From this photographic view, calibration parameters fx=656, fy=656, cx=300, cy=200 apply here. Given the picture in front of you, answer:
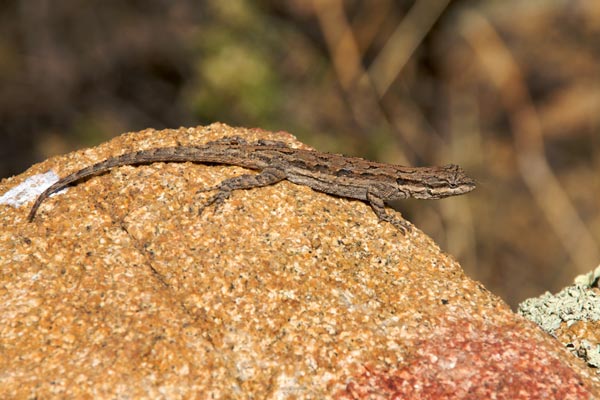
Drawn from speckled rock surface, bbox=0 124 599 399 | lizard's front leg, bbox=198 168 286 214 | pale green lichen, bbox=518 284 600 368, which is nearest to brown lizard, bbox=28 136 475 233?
lizard's front leg, bbox=198 168 286 214

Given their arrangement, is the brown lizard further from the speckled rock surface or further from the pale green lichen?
the pale green lichen

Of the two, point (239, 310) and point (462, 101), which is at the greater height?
point (462, 101)

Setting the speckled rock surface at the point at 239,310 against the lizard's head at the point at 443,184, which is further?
the lizard's head at the point at 443,184

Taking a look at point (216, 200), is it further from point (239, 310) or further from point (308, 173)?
point (239, 310)

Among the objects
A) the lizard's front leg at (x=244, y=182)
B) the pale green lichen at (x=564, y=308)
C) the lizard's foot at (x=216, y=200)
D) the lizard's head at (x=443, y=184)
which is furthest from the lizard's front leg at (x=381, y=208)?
the lizard's foot at (x=216, y=200)

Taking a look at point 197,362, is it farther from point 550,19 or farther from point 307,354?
point 550,19

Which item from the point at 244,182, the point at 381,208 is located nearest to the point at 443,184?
the point at 381,208

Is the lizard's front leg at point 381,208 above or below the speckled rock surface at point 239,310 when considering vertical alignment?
above

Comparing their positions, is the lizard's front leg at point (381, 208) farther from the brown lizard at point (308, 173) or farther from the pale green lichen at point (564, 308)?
the pale green lichen at point (564, 308)
